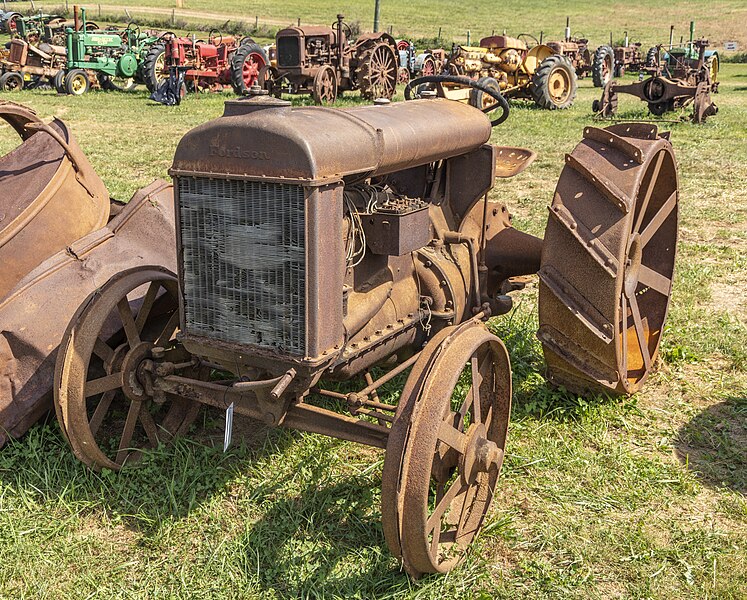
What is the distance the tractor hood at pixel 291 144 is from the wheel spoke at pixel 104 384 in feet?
3.54

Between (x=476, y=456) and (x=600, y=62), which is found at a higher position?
(x=476, y=456)

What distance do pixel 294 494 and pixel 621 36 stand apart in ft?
140

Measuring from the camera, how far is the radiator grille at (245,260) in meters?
2.75

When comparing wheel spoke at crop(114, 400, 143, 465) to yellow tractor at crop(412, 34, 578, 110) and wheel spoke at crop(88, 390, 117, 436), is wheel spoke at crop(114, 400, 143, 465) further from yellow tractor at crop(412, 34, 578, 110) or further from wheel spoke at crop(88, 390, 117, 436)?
yellow tractor at crop(412, 34, 578, 110)

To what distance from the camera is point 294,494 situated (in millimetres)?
3430

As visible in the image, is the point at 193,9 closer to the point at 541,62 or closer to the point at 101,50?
the point at 101,50

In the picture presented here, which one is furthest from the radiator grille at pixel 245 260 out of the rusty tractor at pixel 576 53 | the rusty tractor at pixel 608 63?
the rusty tractor at pixel 608 63

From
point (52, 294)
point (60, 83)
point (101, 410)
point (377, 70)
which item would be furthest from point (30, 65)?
point (101, 410)

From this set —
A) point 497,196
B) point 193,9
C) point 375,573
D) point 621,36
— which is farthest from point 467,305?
point 193,9

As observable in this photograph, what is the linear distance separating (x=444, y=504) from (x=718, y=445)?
1638 mm

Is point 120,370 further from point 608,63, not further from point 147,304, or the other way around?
point 608,63

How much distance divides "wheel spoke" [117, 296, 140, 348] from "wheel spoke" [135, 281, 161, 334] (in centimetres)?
21

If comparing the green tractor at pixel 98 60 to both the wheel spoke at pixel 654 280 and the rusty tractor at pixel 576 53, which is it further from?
the wheel spoke at pixel 654 280

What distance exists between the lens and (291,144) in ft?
8.68
